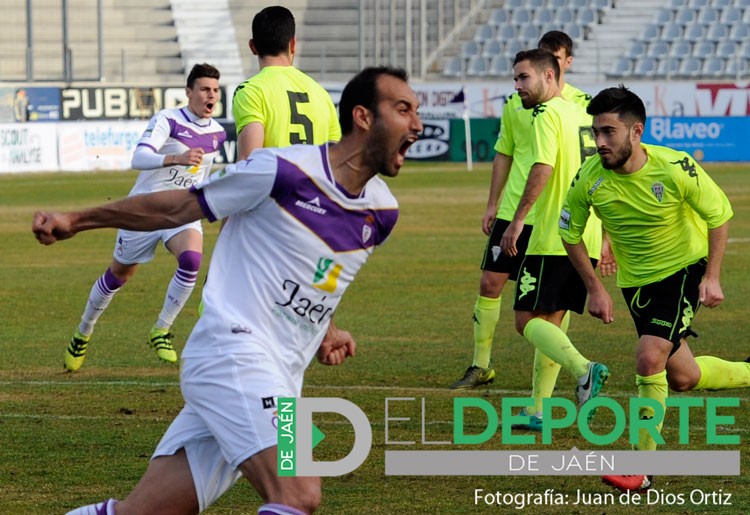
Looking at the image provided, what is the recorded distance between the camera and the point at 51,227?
4512 mm

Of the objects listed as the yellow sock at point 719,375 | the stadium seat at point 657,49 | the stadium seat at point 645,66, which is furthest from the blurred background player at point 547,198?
the stadium seat at point 657,49

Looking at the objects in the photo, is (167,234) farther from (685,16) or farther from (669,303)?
(685,16)

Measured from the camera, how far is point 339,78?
46.0 metres

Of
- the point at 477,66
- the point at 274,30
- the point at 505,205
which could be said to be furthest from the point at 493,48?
the point at 274,30

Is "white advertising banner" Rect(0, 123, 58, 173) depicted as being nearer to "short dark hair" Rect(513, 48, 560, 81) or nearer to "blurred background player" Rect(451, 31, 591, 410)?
"blurred background player" Rect(451, 31, 591, 410)

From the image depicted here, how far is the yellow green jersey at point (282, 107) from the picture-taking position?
823 centimetres

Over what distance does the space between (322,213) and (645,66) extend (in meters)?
40.7

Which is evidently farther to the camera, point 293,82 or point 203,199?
point 293,82

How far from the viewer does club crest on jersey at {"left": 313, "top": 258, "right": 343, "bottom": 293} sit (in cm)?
483

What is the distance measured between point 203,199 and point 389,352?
22.4 feet

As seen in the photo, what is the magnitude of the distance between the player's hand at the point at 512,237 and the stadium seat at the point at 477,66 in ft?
123

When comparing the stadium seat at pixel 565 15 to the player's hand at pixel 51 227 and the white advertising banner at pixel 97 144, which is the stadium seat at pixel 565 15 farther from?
the player's hand at pixel 51 227

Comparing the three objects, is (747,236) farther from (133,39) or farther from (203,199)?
(133,39)

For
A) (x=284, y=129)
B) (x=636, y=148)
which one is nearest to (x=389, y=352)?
(x=284, y=129)
